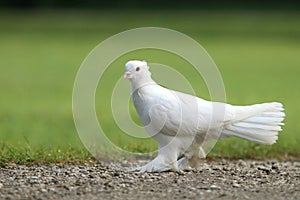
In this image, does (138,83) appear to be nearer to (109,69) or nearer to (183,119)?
(183,119)

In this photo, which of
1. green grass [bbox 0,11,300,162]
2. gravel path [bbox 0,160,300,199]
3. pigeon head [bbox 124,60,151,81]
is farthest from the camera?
green grass [bbox 0,11,300,162]

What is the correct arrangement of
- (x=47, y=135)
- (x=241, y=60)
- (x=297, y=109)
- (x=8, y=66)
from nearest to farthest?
1. (x=47, y=135)
2. (x=297, y=109)
3. (x=8, y=66)
4. (x=241, y=60)

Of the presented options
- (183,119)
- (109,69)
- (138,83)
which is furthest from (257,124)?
(109,69)

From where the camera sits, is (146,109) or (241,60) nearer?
(146,109)

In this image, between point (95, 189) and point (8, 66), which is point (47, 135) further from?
point (8, 66)

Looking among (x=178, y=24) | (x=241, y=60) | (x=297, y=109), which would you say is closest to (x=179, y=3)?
(x=178, y=24)

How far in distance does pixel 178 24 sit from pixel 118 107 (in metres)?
26.7

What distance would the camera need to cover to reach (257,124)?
721 cm

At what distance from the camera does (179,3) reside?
152ft

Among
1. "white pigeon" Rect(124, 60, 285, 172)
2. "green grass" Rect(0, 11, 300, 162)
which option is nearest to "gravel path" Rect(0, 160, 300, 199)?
"white pigeon" Rect(124, 60, 285, 172)

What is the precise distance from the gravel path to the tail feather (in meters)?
0.39

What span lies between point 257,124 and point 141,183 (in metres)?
1.25

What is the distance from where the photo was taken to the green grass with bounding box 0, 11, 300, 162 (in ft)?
32.8

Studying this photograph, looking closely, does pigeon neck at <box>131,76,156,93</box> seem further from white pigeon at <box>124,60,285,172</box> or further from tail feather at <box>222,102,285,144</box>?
tail feather at <box>222,102,285,144</box>
